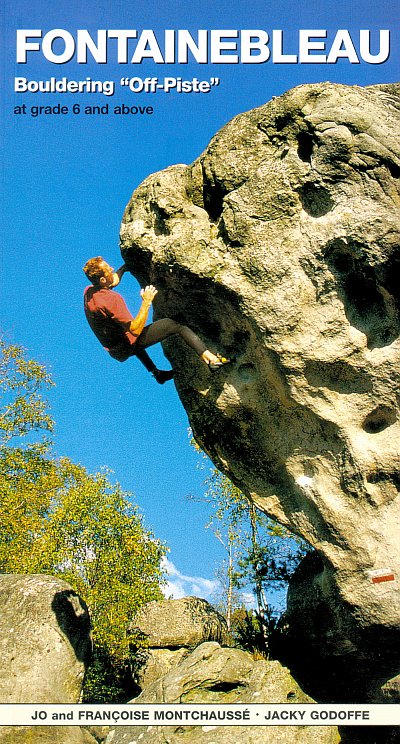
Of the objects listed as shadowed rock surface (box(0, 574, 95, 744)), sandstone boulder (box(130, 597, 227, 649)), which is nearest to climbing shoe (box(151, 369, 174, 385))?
shadowed rock surface (box(0, 574, 95, 744))

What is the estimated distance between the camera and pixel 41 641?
11.4 m

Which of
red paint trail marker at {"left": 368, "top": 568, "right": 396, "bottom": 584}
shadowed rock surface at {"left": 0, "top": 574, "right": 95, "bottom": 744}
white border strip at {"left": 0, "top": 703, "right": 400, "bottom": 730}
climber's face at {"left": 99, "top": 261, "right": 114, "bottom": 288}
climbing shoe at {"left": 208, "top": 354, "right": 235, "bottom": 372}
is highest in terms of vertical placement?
climber's face at {"left": 99, "top": 261, "right": 114, "bottom": 288}

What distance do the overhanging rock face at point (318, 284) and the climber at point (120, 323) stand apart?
0.55 metres

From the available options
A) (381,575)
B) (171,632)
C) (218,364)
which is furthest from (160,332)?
(171,632)

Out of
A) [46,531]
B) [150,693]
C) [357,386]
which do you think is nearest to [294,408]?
[357,386]

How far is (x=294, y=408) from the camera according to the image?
1004 cm

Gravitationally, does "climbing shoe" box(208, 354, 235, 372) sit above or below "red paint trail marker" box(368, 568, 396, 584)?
above

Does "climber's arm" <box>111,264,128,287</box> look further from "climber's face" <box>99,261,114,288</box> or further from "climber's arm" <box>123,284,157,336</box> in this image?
"climber's arm" <box>123,284,157,336</box>

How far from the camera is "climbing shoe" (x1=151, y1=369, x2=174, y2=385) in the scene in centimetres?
1103

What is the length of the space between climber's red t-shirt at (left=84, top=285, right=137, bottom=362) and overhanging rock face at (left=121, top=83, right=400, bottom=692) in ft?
2.77

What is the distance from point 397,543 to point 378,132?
5287 millimetres

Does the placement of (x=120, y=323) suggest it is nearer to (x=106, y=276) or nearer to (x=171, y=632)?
(x=106, y=276)

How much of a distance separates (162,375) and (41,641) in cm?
460

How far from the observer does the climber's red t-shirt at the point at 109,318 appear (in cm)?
973
